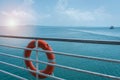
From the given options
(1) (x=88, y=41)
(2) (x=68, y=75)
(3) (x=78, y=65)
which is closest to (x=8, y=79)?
(2) (x=68, y=75)

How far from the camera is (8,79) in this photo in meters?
8.66

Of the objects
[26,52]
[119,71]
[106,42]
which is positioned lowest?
[119,71]

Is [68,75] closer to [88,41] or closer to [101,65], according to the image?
[101,65]

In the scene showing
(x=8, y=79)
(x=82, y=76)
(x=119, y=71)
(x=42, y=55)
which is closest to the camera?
(x=8, y=79)

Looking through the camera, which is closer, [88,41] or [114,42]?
[114,42]

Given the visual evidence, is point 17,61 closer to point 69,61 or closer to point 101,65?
point 69,61

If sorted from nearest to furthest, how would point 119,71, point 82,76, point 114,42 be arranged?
point 114,42 → point 82,76 → point 119,71

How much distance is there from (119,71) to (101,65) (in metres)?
1.27

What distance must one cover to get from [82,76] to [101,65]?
10.9ft

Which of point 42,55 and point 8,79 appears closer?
point 8,79

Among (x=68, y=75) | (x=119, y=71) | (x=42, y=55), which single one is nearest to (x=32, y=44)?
(x=68, y=75)

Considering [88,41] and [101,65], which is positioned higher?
[88,41]

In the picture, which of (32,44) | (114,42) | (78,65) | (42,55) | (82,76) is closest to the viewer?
(114,42)

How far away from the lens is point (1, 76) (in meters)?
8.87
